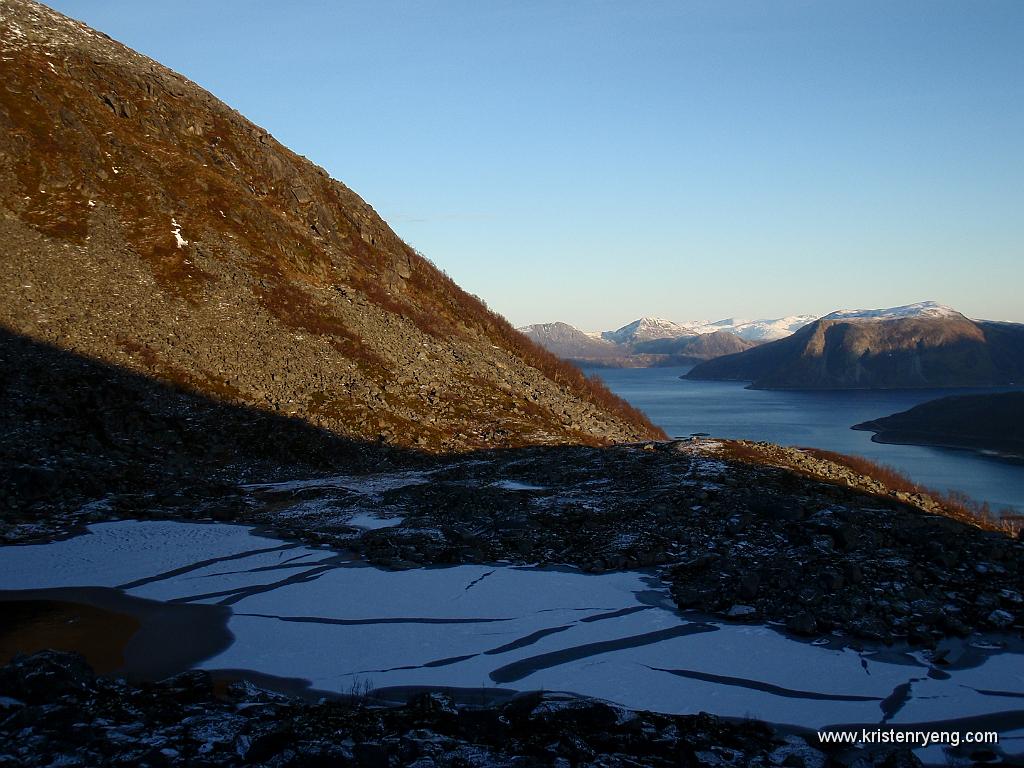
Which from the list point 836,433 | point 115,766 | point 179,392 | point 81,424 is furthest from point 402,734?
point 836,433

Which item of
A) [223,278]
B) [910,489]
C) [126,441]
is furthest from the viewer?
[223,278]

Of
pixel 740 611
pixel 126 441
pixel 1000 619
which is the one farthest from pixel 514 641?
pixel 126 441

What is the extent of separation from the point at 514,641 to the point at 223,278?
41.1 metres

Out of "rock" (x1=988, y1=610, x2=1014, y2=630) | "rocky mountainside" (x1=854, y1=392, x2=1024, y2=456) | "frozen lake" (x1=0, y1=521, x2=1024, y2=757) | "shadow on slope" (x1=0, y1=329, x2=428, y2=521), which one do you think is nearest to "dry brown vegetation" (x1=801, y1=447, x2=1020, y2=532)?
"rock" (x1=988, y1=610, x2=1014, y2=630)

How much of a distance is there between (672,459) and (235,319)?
28.8 m

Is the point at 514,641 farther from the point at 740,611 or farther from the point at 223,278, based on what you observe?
the point at 223,278

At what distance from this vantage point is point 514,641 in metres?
15.1

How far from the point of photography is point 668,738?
1078 centimetres

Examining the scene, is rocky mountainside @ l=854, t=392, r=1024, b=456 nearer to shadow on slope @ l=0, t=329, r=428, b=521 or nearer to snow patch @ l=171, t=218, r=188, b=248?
shadow on slope @ l=0, t=329, r=428, b=521

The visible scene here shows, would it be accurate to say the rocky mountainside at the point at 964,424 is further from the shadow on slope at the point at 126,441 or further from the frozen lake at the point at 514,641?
the frozen lake at the point at 514,641

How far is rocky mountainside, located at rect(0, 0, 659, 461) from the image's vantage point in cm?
4084

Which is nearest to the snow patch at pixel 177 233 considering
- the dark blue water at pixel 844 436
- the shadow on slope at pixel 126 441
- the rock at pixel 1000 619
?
the shadow on slope at pixel 126 441

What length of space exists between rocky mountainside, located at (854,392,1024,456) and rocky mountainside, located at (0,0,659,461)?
93.1 meters

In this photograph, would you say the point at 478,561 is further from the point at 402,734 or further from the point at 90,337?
the point at 90,337
